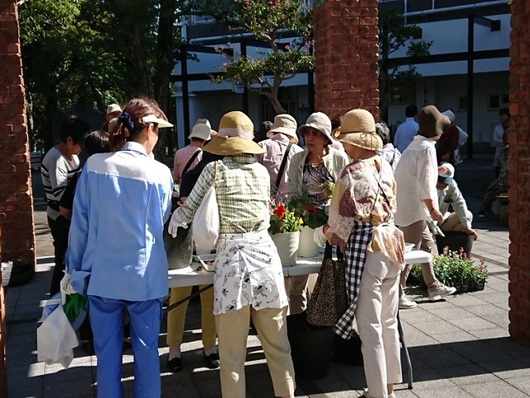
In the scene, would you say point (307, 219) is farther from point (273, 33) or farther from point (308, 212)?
point (273, 33)

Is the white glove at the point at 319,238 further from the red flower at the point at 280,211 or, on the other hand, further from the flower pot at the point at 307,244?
the red flower at the point at 280,211

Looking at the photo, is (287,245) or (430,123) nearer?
(287,245)

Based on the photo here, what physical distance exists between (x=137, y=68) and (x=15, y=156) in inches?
242

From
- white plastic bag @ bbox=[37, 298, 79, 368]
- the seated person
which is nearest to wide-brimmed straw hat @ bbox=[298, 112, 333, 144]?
the seated person

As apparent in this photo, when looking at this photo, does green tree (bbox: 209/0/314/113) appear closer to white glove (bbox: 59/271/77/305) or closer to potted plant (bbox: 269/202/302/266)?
potted plant (bbox: 269/202/302/266)

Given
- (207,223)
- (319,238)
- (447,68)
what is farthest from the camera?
(447,68)

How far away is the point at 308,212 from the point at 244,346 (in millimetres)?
1166

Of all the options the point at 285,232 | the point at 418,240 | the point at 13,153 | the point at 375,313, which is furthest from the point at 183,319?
the point at 13,153

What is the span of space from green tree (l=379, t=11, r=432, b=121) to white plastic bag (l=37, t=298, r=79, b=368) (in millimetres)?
21413

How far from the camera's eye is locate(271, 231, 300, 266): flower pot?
4.46 meters

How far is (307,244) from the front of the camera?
479 cm

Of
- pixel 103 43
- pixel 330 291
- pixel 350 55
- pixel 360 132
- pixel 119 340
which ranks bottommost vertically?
pixel 119 340

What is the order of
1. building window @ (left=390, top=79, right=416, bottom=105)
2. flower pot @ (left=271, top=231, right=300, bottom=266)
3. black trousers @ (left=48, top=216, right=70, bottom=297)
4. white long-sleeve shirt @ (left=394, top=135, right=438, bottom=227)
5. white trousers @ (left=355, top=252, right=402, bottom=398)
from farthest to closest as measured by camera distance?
building window @ (left=390, top=79, right=416, bottom=105) < black trousers @ (left=48, top=216, right=70, bottom=297) < white long-sleeve shirt @ (left=394, top=135, right=438, bottom=227) < flower pot @ (left=271, top=231, right=300, bottom=266) < white trousers @ (left=355, top=252, right=402, bottom=398)

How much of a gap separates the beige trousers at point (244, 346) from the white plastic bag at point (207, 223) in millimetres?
474
